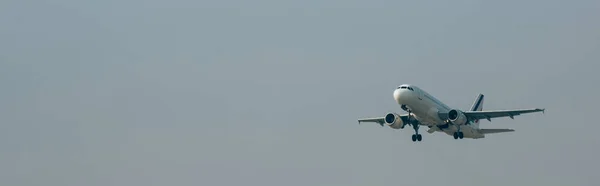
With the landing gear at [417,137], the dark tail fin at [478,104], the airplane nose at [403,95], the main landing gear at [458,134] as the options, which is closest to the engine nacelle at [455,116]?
the main landing gear at [458,134]

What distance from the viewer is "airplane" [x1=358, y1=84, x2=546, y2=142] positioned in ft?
340

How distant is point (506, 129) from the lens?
4493 inches

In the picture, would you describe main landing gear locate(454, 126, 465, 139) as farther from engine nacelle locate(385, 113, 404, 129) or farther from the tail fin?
the tail fin

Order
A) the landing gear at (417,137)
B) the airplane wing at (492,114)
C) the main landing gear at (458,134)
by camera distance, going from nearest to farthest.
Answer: the airplane wing at (492,114) → the main landing gear at (458,134) → the landing gear at (417,137)

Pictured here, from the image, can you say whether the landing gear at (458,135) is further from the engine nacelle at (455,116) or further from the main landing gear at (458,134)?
the engine nacelle at (455,116)

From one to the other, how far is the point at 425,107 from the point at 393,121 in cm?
580

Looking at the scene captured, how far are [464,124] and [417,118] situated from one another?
6085mm

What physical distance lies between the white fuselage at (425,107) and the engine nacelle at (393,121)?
2.10 meters

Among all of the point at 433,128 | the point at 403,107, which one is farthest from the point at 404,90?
the point at 433,128

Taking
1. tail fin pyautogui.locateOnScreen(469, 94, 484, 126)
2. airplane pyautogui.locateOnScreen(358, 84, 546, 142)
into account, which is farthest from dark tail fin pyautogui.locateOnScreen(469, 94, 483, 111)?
airplane pyautogui.locateOnScreen(358, 84, 546, 142)

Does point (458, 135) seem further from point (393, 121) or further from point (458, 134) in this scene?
point (393, 121)

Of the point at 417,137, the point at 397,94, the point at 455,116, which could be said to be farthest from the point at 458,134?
the point at 397,94

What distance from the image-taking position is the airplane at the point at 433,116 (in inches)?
4077

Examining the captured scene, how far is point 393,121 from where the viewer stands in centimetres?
11038
